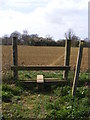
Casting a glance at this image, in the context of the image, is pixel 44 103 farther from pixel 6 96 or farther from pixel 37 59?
pixel 37 59

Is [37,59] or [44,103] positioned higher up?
[37,59]

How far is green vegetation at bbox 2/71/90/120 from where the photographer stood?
5.71 m

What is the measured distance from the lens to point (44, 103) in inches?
262

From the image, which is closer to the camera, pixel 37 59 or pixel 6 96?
pixel 6 96

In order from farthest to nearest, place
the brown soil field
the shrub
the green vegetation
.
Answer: the brown soil field, the shrub, the green vegetation

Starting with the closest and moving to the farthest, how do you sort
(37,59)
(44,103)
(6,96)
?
(44,103) < (6,96) < (37,59)

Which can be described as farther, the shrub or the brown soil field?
the brown soil field

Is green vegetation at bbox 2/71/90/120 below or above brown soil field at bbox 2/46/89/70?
below

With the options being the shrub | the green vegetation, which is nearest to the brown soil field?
the green vegetation

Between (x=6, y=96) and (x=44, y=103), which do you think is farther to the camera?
(x=6, y=96)

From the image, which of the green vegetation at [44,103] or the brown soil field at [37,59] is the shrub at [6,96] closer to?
the green vegetation at [44,103]

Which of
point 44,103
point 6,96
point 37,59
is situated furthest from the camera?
point 37,59

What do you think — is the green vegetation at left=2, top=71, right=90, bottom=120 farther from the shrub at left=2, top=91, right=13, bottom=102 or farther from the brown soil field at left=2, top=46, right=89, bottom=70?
the brown soil field at left=2, top=46, right=89, bottom=70

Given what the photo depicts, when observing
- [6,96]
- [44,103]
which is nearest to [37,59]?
[6,96]
